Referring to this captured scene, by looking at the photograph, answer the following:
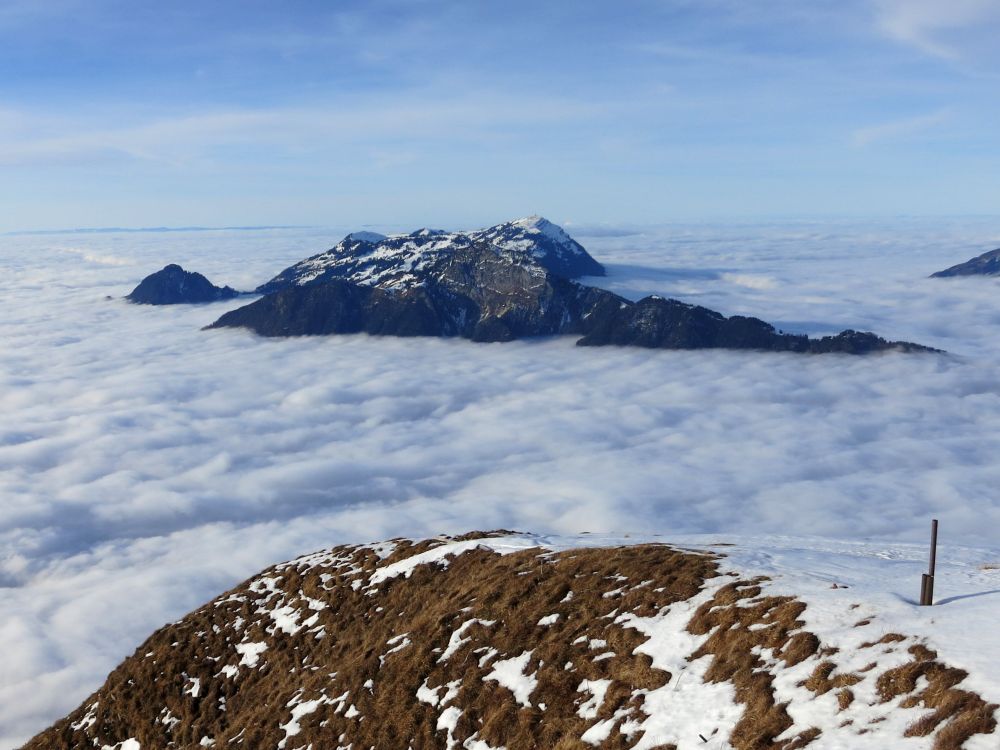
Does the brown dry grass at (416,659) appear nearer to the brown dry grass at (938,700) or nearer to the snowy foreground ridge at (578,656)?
the snowy foreground ridge at (578,656)

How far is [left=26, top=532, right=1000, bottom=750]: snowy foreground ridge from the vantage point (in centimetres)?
1708

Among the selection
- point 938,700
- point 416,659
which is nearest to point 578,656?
point 416,659

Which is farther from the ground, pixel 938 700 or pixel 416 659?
pixel 938 700

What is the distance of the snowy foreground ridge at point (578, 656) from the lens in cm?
1708

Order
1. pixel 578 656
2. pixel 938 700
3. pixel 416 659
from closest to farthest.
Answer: pixel 938 700
pixel 578 656
pixel 416 659

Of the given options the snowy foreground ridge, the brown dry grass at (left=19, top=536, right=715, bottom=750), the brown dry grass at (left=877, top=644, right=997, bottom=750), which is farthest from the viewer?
the brown dry grass at (left=19, top=536, right=715, bottom=750)

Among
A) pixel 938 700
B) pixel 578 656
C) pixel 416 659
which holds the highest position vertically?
pixel 938 700

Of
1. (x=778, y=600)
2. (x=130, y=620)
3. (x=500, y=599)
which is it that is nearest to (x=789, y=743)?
(x=778, y=600)

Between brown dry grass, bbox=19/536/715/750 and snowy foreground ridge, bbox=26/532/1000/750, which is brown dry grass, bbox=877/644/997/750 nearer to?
snowy foreground ridge, bbox=26/532/1000/750

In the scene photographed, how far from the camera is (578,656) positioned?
2305cm

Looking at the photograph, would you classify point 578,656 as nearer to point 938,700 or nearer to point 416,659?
point 416,659

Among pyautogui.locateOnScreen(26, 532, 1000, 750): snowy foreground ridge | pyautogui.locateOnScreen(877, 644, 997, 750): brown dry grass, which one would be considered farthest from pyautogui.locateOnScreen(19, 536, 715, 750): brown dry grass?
pyautogui.locateOnScreen(877, 644, 997, 750): brown dry grass

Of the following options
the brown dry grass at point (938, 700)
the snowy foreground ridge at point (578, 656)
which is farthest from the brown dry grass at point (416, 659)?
the brown dry grass at point (938, 700)

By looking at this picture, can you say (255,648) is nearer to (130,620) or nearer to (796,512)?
(130,620)
